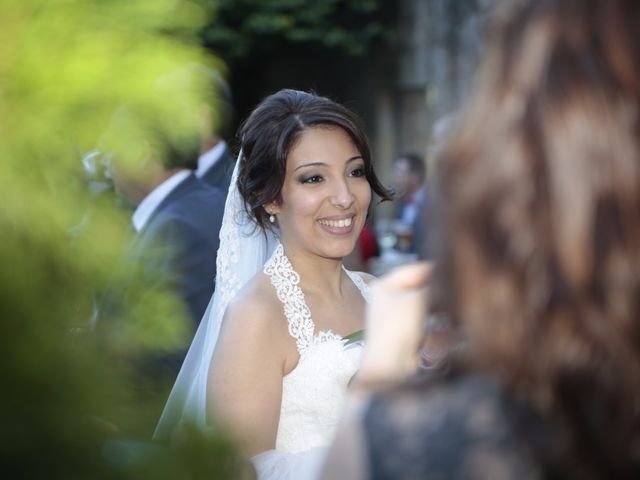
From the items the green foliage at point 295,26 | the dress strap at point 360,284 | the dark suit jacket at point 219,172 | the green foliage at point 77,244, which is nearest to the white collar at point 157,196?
the dark suit jacket at point 219,172

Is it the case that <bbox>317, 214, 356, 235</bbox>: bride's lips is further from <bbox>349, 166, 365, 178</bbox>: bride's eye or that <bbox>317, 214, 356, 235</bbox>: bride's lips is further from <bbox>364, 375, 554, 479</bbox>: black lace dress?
<bbox>364, 375, 554, 479</bbox>: black lace dress

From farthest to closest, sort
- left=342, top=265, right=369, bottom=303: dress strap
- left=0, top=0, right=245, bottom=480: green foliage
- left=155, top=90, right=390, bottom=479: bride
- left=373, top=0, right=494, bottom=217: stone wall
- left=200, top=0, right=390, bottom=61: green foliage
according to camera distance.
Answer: left=200, top=0, right=390, bottom=61: green foliage
left=373, top=0, right=494, bottom=217: stone wall
left=342, top=265, right=369, bottom=303: dress strap
left=155, top=90, right=390, bottom=479: bride
left=0, top=0, right=245, bottom=480: green foliage

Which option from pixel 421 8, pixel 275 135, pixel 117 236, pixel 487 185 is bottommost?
pixel 117 236

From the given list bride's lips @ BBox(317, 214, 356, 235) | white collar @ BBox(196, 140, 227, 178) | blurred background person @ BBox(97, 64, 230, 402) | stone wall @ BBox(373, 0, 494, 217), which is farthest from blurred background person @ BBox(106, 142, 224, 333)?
stone wall @ BBox(373, 0, 494, 217)

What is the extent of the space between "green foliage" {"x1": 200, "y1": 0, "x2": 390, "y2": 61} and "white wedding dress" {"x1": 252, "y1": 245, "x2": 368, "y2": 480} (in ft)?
38.9

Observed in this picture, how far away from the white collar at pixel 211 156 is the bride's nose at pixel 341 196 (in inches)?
75.0

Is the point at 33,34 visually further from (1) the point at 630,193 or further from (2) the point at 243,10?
(2) the point at 243,10

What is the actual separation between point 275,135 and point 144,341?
209cm

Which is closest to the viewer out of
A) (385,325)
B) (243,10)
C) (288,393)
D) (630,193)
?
(630,193)

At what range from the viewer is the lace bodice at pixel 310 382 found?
2.88 metres

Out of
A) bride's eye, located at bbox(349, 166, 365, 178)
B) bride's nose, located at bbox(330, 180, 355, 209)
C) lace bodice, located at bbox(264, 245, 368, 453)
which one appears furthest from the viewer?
bride's eye, located at bbox(349, 166, 365, 178)

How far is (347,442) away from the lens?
4.53 ft

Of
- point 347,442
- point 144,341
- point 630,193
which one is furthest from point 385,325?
Answer: point 144,341

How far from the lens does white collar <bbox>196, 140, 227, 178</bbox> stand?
4.87 metres
